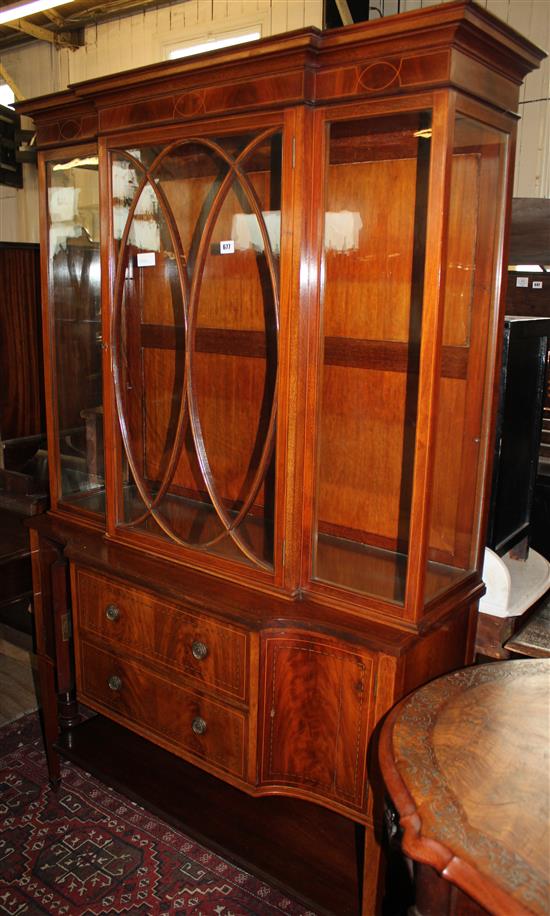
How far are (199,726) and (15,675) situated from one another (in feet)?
4.67

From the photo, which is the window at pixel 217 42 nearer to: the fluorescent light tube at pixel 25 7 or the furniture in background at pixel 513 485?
the fluorescent light tube at pixel 25 7

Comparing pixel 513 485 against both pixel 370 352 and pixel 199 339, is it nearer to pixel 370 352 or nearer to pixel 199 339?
pixel 370 352

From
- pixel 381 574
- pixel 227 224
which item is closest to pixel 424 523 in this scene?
pixel 381 574

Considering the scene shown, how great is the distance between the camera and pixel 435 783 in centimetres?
105

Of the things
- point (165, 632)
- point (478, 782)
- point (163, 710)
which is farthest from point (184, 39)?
point (478, 782)

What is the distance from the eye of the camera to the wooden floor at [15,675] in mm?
2592

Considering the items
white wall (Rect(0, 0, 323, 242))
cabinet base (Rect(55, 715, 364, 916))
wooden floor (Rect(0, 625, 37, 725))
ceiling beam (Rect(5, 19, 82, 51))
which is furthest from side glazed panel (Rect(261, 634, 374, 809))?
ceiling beam (Rect(5, 19, 82, 51))

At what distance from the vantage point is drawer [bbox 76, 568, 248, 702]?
63.0 inches

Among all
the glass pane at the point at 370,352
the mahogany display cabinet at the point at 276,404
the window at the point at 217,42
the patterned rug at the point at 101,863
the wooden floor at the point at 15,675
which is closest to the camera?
the mahogany display cabinet at the point at 276,404

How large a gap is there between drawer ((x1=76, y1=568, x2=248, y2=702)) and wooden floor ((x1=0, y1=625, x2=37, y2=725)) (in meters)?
0.87

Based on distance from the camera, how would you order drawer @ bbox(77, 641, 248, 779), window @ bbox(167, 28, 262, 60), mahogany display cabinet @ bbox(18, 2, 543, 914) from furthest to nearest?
window @ bbox(167, 28, 262, 60) < drawer @ bbox(77, 641, 248, 779) < mahogany display cabinet @ bbox(18, 2, 543, 914)

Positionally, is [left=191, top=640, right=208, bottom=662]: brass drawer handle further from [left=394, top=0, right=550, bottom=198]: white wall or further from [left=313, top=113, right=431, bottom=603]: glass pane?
[left=394, top=0, right=550, bottom=198]: white wall

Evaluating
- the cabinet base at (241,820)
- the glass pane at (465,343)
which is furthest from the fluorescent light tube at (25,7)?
the cabinet base at (241,820)

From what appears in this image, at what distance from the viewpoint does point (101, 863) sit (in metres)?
1.86
